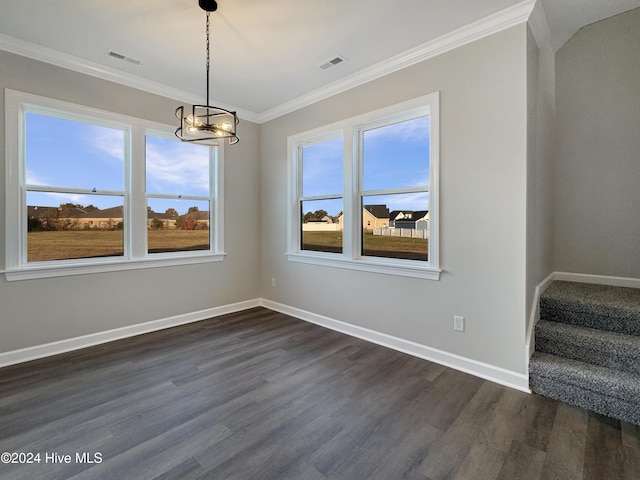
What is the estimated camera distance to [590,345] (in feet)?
7.64

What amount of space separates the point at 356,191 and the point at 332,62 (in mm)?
1396

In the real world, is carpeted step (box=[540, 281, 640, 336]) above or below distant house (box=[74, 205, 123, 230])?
below

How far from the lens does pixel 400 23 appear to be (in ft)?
8.11

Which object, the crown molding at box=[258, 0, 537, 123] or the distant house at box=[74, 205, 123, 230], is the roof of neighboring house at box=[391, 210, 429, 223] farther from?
the distant house at box=[74, 205, 123, 230]

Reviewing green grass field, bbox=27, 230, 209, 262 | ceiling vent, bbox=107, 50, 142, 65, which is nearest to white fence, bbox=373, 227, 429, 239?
green grass field, bbox=27, 230, 209, 262

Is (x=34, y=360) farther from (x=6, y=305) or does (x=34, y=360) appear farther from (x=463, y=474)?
(x=463, y=474)

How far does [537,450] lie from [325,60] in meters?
3.59

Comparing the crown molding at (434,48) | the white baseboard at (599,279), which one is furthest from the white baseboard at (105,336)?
the white baseboard at (599,279)

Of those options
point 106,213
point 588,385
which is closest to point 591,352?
point 588,385

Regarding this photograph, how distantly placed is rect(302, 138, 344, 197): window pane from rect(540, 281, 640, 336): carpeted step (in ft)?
8.21

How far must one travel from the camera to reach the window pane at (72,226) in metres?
2.95

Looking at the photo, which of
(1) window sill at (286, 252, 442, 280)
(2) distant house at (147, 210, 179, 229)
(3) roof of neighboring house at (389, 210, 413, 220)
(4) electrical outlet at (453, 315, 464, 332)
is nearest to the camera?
(4) electrical outlet at (453, 315, 464, 332)

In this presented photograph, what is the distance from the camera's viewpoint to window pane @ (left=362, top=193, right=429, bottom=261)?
3.02m

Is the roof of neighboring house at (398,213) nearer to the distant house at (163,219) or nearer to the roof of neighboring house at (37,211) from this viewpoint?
the distant house at (163,219)
